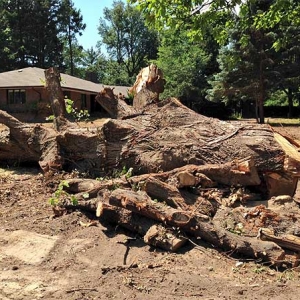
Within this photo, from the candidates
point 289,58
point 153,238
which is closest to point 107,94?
point 153,238

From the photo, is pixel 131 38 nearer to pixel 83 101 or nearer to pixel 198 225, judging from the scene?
pixel 83 101

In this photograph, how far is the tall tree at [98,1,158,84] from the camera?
58.7m

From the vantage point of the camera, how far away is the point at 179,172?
5812 millimetres

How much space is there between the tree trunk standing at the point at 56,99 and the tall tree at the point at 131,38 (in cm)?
4944

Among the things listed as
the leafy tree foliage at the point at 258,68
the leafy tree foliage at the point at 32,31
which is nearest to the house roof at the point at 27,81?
the leafy tree foliage at the point at 258,68

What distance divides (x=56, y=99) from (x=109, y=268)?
5.35 metres

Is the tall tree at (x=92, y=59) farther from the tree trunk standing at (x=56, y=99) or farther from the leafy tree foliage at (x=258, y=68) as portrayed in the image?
the tree trunk standing at (x=56, y=99)

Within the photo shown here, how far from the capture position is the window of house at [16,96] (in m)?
29.2

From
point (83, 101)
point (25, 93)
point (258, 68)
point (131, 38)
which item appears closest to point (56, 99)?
point (258, 68)

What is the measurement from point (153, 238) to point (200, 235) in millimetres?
566

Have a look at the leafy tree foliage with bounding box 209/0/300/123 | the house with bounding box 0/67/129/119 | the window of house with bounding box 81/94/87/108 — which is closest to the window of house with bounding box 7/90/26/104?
the house with bounding box 0/67/129/119

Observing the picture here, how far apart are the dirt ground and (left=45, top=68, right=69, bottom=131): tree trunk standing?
285 cm

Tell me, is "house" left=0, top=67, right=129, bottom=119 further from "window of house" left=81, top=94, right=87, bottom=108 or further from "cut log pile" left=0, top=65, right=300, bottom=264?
"cut log pile" left=0, top=65, right=300, bottom=264

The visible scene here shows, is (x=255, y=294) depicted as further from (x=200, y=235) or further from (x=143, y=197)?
(x=143, y=197)
